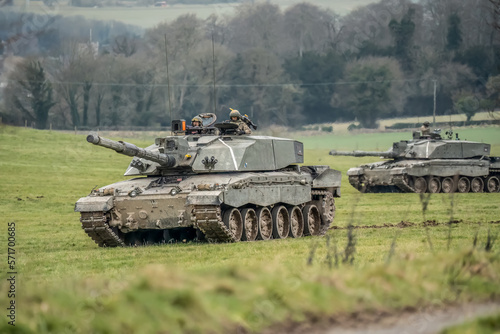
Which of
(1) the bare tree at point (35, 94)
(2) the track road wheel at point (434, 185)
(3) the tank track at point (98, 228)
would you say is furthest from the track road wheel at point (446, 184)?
(3) the tank track at point (98, 228)

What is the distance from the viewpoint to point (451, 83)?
75.9 metres

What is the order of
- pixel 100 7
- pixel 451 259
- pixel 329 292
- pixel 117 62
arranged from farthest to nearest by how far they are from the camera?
pixel 117 62, pixel 100 7, pixel 451 259, pixel 329 292

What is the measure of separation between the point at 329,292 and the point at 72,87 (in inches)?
2319

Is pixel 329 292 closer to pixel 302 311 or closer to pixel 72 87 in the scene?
pixel 302 311

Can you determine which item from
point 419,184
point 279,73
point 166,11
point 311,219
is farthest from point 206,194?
point 166,11

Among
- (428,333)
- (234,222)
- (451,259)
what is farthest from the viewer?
(234,222)

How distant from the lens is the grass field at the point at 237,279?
965 centimetres

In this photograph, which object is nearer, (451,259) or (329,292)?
(329,292)

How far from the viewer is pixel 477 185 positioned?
4400 cm

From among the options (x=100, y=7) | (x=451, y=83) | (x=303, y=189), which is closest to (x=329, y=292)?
(x=303, y=189)

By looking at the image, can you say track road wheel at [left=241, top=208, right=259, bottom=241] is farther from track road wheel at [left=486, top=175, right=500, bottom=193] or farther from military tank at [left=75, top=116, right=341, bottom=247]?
track road wheel at [left=486, top=175, right=500, bottom=193]

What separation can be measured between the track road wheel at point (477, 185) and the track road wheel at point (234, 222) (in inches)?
937

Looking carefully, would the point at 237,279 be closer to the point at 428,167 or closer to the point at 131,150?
the point at 131,150

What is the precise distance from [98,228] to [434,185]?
78.4ft
